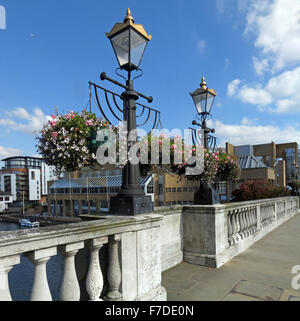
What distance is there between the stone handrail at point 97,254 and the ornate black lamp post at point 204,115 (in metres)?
2.59

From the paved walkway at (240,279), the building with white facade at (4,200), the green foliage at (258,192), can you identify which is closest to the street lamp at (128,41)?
the paved walkway at (240,279)

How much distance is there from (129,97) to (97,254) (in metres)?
2.29

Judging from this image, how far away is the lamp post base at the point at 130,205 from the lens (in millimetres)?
3312

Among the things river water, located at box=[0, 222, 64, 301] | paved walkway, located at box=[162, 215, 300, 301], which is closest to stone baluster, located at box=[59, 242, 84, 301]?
paved walkway, located at box=[162, 215, 300, 301]

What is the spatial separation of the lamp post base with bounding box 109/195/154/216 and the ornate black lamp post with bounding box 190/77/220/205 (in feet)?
7.99

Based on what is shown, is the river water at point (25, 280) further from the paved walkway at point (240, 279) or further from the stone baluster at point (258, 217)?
the stone baluster at point (258, 217)

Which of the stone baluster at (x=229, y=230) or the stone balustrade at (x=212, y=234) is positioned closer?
the stone balustrade at (x=212, y=234)

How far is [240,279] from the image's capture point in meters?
4.24

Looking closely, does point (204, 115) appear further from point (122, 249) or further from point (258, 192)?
point (258, 192)

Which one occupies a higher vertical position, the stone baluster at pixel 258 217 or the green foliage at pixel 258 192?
the stone baluster at pixel 258 217

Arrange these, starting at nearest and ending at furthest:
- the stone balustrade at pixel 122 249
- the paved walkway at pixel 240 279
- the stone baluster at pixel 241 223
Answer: the stone balustrade at pixel 122 249, the paved walkway at pixel 240 279, the stone baluster at pixel 241 223
